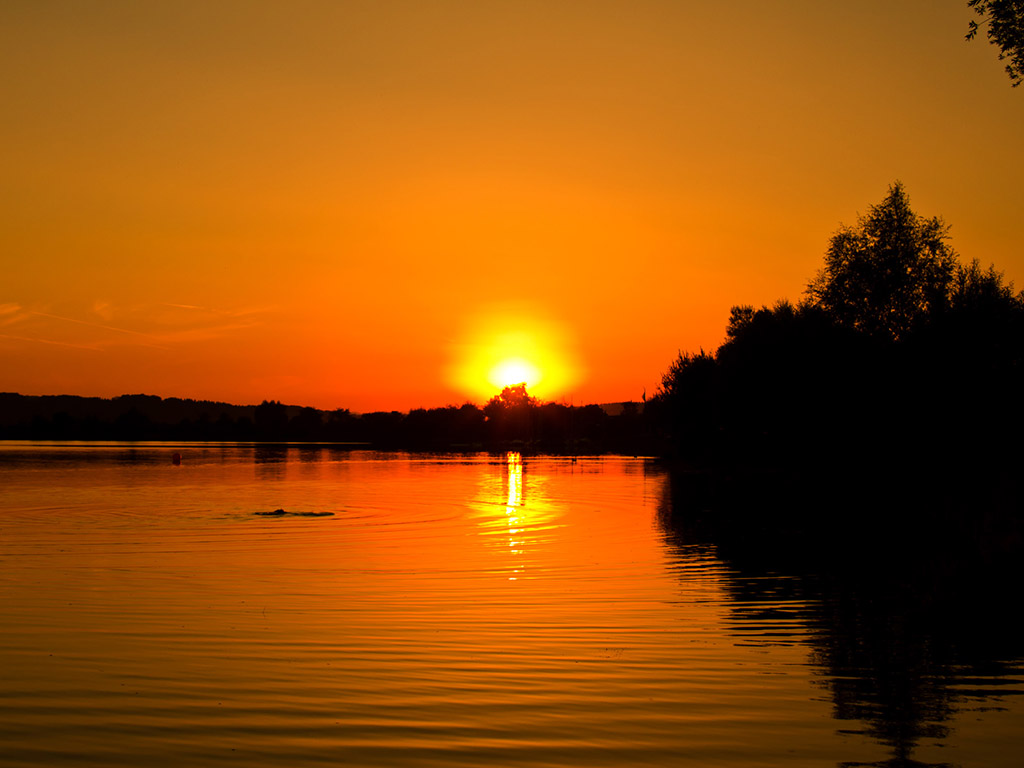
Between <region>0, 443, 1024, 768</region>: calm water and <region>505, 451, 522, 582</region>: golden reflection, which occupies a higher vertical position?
<region>0, 443, 1024, 768</region>: calm water

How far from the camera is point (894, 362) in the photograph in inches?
1911

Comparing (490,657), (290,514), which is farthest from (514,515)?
(490,657)

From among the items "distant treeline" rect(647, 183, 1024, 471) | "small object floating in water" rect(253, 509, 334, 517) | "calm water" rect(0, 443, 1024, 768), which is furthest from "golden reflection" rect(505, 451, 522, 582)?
"distant treeline" rect(647, 183, 1024, 471)

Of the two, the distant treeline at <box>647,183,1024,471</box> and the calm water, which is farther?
the distant treeline at <box>647,183,1024,471</box>

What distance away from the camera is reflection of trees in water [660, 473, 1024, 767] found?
406 inches

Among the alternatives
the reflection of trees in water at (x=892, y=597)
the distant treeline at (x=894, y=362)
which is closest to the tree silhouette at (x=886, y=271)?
the distant treeline at (x=894, y=362)

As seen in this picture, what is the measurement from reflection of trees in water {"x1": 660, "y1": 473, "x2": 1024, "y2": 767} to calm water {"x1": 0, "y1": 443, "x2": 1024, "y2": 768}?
69mm

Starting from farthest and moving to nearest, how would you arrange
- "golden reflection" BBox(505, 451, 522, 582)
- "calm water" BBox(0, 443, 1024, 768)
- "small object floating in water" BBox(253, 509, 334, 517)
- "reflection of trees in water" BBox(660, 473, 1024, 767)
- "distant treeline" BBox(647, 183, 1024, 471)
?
1. "distant treeline" BBox(647, 183, 1024, 471)
2. "small object floating in water" BBox(253, 509, 334, 517)
3. "golden reflection" BBox(505, 451, 522, 582)
4. "reflection of trees in water" BBox(660, 473, 1024, 767)
5. "calm water" BBox(0, 443, 1024, 768)

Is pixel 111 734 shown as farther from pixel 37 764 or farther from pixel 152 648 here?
pixel 152 648

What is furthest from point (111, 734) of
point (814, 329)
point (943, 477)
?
point (814, 329)

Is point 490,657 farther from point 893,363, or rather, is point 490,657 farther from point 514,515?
point 893,363

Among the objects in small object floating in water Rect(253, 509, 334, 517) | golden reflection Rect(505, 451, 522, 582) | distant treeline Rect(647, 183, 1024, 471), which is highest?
distant treeline Rect(647, 183, 1024, 471)

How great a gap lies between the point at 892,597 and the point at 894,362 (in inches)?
1363

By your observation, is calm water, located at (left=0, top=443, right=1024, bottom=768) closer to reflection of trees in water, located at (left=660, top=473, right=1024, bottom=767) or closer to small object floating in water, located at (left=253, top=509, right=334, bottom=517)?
reflection of trees in water, located at (left=660, top=473, right=1024, bottom=767)
